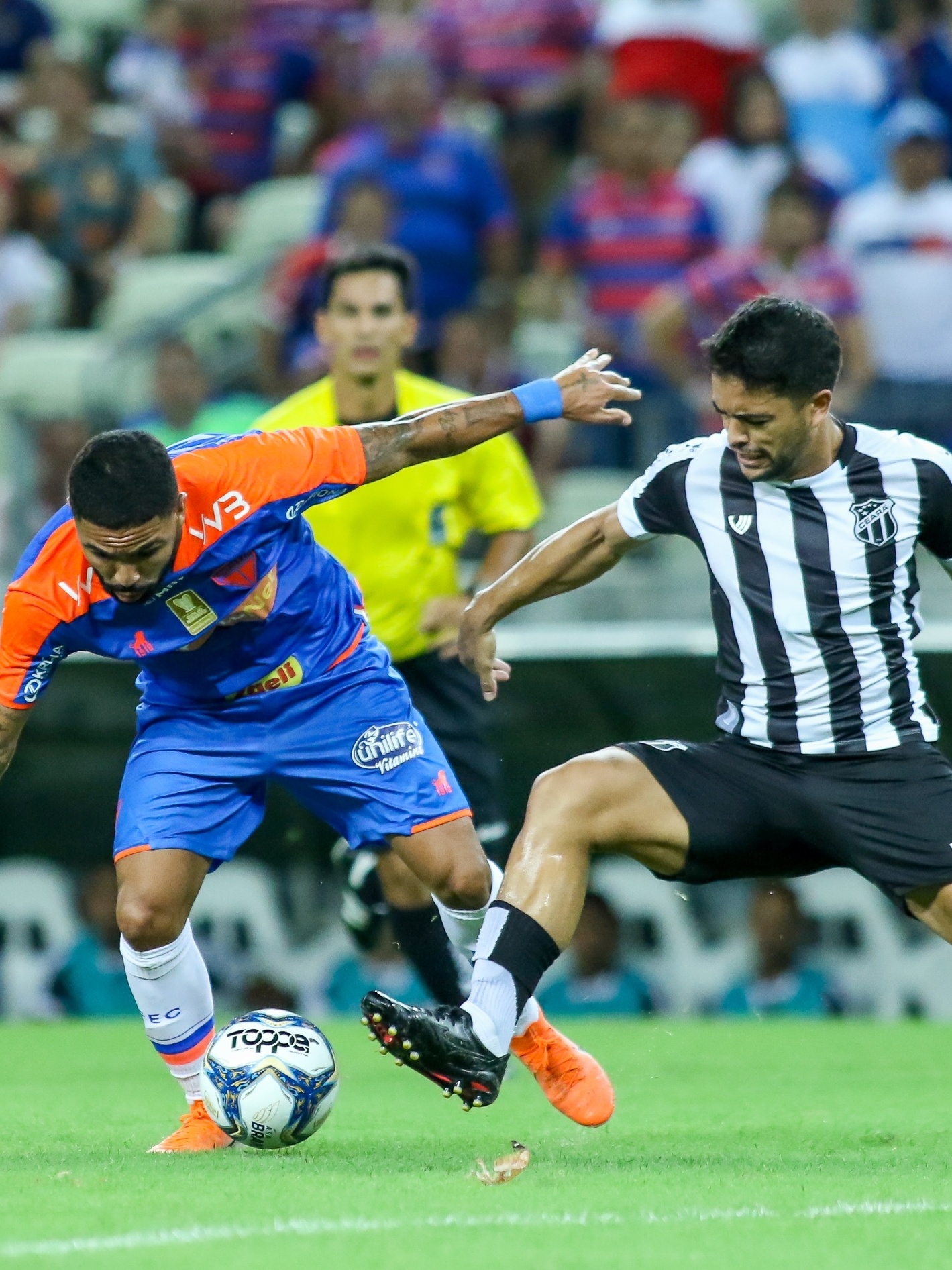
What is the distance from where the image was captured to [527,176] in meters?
11.2

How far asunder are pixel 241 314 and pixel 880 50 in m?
3.90

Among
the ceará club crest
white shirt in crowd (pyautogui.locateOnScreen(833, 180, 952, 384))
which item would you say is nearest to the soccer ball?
the ceará club crest

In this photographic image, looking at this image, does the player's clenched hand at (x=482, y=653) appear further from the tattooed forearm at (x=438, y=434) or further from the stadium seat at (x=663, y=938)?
the stadium seat at (x=663, y=938)

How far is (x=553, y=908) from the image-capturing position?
Result: 4.59 metres

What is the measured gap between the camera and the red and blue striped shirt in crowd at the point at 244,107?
12.4 meters

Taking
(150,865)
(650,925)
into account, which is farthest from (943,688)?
(150,865)

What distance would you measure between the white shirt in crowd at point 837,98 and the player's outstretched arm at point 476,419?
639 cm

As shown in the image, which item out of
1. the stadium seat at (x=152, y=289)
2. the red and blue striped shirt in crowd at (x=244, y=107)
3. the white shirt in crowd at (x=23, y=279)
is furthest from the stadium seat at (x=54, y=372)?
the red and blue striped shirt in crowd at (x=244, y=107)

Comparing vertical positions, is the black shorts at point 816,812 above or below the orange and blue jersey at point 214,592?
below

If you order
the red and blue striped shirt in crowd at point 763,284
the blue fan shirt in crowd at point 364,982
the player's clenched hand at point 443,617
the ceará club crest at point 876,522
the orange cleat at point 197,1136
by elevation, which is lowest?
the blue fan shirt in crowd at point 364,982

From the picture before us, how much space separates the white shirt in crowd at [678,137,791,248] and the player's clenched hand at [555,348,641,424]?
17.8 feet

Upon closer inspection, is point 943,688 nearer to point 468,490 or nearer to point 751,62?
point 468,490

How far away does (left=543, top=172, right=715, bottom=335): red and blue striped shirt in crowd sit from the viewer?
998cm

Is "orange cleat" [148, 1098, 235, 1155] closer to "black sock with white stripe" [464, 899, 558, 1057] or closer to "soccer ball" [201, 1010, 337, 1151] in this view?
"soccer ball" [201, 1010, 337, 1151]
